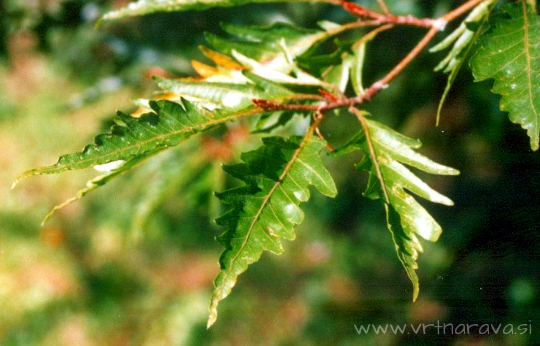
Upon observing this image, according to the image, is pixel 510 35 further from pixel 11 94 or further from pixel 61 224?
pixel 11 94

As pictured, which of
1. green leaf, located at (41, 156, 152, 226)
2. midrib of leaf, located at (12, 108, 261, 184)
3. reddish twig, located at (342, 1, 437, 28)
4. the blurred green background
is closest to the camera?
midrib of leaf, located at (12, 108, 261, 184)

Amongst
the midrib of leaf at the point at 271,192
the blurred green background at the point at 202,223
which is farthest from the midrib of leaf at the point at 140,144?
the blurred green background at the point at 202,223

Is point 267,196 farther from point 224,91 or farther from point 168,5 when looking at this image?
point 168,5

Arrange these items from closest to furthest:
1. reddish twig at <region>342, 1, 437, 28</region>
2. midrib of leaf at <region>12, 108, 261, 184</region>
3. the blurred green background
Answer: midrib of leaf at <region>12, 108, 261, 184</region>, reddish twig at <region>342, 1, 437, 28</region>, the blurred green background

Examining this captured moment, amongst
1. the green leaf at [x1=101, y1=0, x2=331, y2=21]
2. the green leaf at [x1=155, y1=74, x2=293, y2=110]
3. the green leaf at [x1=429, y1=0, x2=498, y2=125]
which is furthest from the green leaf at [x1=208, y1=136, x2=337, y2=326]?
the green leaf at [x1=101, y1=0, x2=331, y2=21]

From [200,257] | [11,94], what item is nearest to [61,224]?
[200,257]

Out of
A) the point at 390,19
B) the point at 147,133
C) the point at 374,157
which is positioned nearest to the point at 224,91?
the point at 147,133

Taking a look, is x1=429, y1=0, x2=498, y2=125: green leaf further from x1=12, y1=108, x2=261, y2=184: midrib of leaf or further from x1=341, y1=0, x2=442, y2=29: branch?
x1=12, y1=108, x2=261, y2=184: midrib of leaf

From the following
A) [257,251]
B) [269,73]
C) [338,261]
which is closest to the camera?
[257,251]
